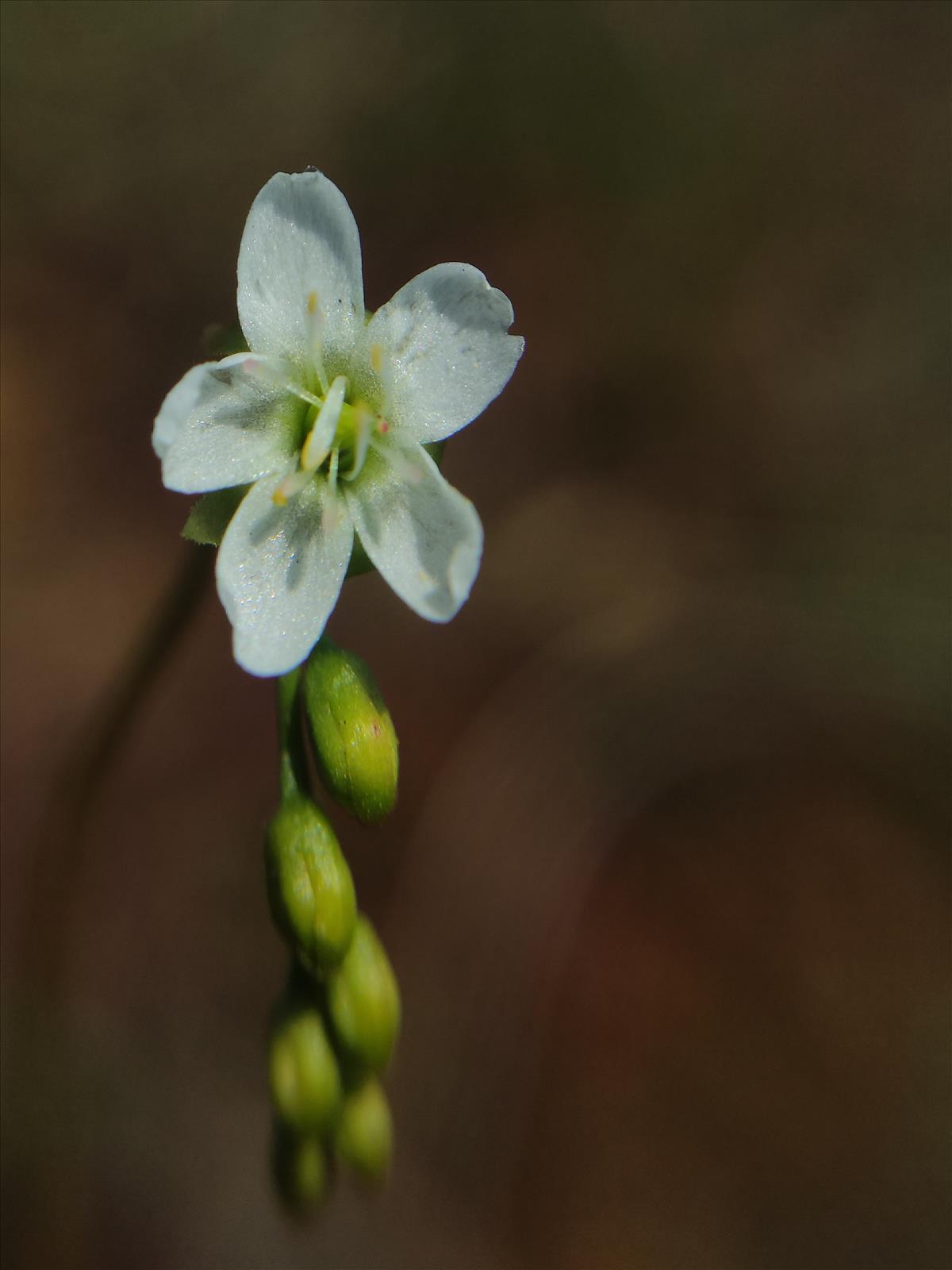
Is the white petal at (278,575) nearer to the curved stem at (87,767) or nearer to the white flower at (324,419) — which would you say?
the white flower at (324,419)

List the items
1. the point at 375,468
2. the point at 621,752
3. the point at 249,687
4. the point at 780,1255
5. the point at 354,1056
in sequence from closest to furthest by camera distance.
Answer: the point at 375,468 < the point at 354,1056 < the point at 780,1255 < the point at 249,687 < the point at 621,752

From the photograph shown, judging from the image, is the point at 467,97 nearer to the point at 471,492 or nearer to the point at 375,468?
the point at 471,492

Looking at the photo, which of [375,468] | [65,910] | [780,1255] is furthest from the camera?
[780,1255]

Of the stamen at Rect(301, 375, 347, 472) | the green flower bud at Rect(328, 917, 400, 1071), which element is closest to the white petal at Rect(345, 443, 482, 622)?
the stamen at Rect(301, 375, 347, 472)

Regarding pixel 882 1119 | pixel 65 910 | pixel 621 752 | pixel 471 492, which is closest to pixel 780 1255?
pixel 882 1119

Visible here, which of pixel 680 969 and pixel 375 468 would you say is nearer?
pixel 375 468

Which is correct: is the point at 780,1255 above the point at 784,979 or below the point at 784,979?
below

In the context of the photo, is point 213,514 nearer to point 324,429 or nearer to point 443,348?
point 324,429

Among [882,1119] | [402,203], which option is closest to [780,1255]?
[882,1119]

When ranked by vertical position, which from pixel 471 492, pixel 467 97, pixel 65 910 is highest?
pixel 467 97
